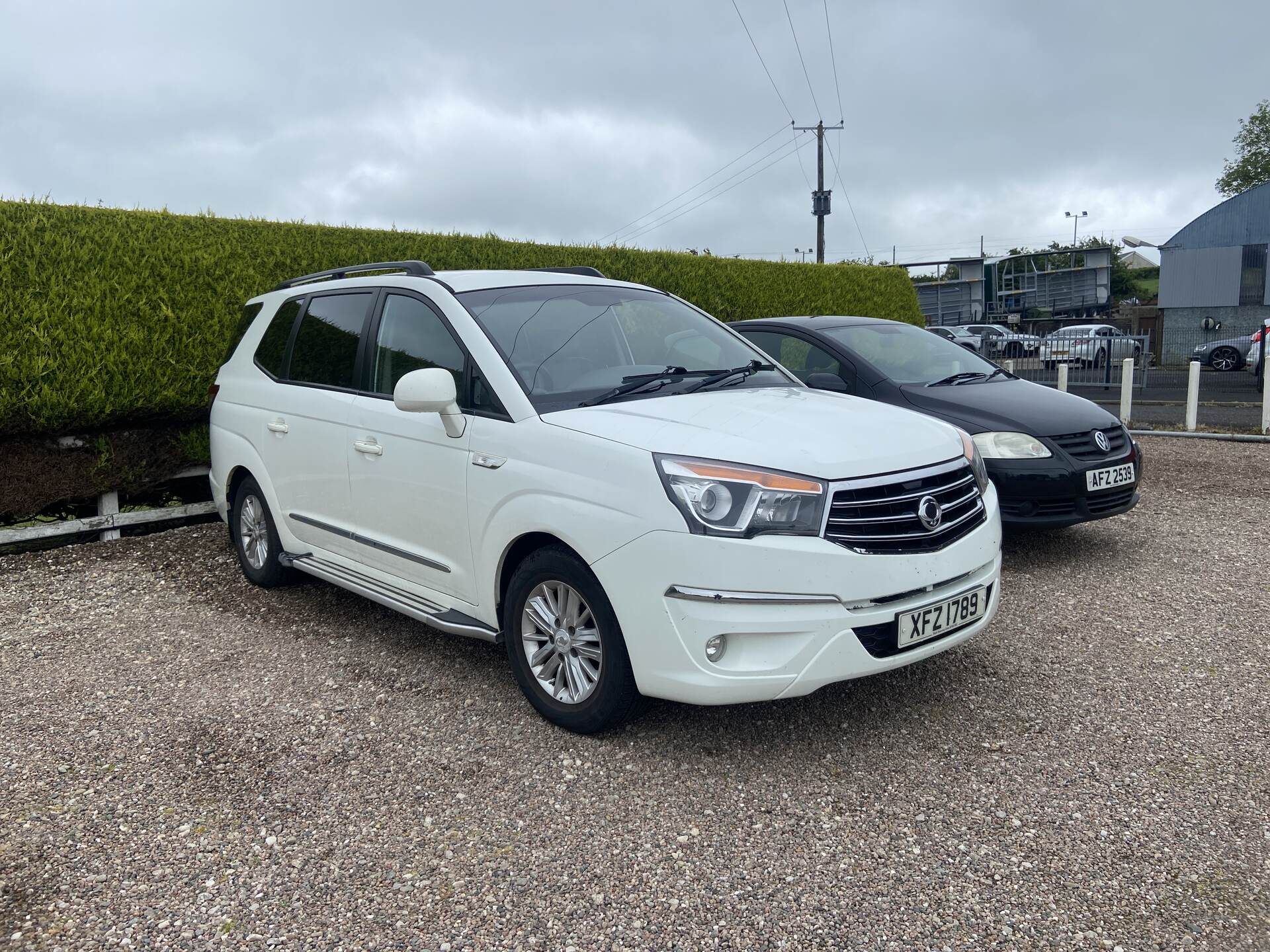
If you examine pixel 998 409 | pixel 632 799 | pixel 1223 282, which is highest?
pixel 1223 282

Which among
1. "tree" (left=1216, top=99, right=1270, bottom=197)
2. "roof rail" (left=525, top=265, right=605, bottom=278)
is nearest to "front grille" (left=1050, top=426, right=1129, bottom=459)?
"roof rail" (left=525, top=265, right=605, bottom=278)

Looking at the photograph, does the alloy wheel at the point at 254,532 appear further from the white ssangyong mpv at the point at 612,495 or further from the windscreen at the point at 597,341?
the windscreen at the point at 597,341

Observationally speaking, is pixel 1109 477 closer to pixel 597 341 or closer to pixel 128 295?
pixel 597 341

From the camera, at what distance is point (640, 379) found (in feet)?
13.5

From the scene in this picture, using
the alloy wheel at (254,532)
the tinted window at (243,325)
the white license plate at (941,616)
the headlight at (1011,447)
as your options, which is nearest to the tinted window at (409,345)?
the alloy wheel at (254,532)

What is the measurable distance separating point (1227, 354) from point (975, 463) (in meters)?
24.5

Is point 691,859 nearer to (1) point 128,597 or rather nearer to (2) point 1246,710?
(2) point 1246,710

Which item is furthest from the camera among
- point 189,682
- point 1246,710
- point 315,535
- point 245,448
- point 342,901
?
point 245,448

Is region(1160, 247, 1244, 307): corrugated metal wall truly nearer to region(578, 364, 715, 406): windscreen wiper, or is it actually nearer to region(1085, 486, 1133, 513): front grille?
region(1085, 486, 1133, 513): front grille

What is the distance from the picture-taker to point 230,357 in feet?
19.7

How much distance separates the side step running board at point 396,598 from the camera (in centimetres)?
391

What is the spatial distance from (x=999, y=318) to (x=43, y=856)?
3587 cm

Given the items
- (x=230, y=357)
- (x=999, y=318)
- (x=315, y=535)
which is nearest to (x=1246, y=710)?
(x=315, y=535)

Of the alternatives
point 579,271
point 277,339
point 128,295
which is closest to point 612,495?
point 579,271
